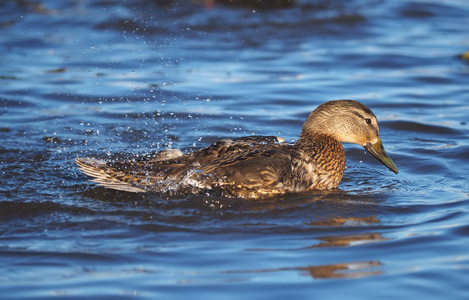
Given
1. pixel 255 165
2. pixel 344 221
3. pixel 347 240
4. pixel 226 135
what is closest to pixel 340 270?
pixel 347 240

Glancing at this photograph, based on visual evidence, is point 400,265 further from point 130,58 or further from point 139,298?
point 130,58

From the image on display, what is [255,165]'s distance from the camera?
5770 millimetres

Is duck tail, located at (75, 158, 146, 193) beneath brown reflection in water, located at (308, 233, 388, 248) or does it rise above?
above

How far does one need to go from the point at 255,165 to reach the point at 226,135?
220 cm

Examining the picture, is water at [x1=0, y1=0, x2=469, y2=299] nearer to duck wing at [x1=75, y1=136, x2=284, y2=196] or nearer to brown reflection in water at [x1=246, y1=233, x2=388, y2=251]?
brown reflection in water at [x1=246, y1=233, x2=388, y2=251]

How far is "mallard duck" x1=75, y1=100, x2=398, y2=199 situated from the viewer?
228 inches

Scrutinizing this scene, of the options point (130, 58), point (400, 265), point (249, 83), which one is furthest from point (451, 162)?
point (130, 58)

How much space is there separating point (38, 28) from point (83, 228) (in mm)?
7826

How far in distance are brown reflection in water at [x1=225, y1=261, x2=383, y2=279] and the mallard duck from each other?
1.40 metres

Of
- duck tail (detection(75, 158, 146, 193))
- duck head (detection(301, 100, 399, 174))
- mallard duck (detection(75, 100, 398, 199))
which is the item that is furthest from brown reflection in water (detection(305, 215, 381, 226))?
duck tail (detection(75, 158, 146, 193))

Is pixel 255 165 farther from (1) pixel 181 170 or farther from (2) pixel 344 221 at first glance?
(2) pixel 344 221

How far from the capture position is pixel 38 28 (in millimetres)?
12195

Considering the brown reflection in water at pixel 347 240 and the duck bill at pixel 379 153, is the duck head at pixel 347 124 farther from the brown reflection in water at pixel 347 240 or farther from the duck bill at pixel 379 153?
the brown reflection in water at pixel 347 240

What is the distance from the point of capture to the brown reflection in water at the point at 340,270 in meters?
4.38
